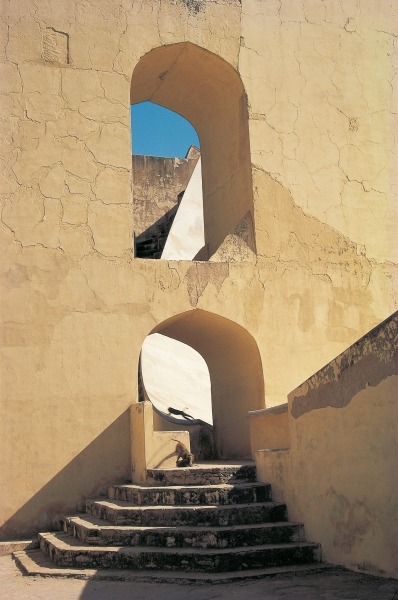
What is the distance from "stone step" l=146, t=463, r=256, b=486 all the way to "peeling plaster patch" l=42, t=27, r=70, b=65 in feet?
15.5

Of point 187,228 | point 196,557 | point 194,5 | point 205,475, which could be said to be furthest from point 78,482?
point 187,228

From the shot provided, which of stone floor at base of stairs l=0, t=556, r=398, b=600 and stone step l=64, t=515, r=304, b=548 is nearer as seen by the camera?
stone floor at base of stairs l=0, t=556, r=398, b=600

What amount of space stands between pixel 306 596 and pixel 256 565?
3.11 ft

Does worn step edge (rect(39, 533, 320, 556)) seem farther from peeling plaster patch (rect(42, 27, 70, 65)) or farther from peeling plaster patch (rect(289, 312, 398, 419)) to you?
peeling plaster patch (rect(42, 27, 70, 65))

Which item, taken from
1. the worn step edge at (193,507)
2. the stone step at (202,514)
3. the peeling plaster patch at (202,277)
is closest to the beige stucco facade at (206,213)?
the peeling plaster patch at (202,277)

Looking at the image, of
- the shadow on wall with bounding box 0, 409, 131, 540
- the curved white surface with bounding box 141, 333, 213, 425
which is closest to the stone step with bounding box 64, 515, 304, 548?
the shadow on wall with bounding box 0, 409, 131, 540

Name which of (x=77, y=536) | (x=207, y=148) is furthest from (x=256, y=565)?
(x=207, y=148)

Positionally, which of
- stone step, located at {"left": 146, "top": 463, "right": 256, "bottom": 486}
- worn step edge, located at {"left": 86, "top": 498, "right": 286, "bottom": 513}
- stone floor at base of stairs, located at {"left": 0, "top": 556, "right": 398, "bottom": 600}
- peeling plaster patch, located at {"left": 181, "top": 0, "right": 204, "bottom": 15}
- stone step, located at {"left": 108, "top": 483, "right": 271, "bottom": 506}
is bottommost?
stone floor at base of stairs, located at {"left": 0, "top": 556, "right": 398, "bottom": 600}

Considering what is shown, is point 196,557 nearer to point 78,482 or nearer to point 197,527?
point 197,527

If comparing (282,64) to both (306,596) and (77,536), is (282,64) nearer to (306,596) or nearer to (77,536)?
(77,536)

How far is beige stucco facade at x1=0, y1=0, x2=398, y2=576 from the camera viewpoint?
26.0 feet

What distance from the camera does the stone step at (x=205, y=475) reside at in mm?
6848

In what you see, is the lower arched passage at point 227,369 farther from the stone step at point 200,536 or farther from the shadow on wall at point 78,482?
the stone step at point 200,536

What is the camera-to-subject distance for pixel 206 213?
1020cm
